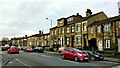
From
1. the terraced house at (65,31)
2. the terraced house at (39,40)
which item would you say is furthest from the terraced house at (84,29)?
the terraced house at (39,40)

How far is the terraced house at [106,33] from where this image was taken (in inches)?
1733

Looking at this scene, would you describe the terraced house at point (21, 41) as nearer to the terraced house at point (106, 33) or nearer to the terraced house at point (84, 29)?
the terraced house at point (84, 29)

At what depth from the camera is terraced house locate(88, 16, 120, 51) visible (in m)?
44.0

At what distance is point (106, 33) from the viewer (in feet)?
153

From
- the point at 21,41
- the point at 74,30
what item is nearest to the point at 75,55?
the point at 74,30

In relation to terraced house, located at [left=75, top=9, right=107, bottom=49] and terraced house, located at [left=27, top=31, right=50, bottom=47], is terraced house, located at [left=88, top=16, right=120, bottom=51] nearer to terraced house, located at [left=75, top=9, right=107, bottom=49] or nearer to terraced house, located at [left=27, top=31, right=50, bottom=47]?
terraced house, located at [left=75, top=9, right=107, bottom=49]

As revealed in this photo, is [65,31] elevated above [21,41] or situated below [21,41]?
above

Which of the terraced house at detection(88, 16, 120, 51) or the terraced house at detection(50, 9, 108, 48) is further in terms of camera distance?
the terraced house at detection(50, 9, 108, 48)

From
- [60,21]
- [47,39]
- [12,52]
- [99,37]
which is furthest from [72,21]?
[47,39]

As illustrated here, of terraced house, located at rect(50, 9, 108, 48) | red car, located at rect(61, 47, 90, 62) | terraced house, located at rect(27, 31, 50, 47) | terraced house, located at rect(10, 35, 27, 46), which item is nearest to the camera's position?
red car, located at rect(61, 47, 90, 62)

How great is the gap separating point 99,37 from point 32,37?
203ft

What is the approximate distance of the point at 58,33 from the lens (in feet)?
228

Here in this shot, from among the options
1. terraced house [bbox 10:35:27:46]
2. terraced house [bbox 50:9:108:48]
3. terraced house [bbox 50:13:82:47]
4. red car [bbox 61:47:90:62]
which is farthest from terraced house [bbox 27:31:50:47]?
red car [bbox 61:47:90:62]

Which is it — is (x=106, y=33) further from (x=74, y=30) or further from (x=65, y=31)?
(x=65, y=31)
